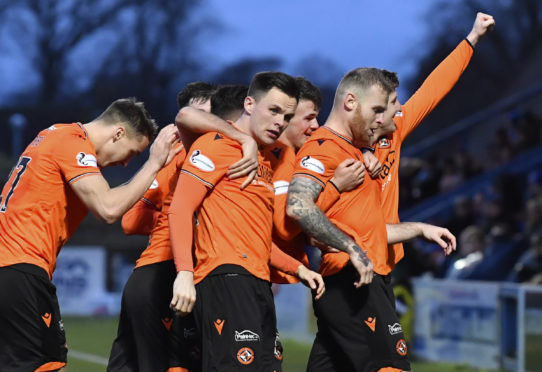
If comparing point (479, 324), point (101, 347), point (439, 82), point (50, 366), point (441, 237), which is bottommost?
point (101, 347)

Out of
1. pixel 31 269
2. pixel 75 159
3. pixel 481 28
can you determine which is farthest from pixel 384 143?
pixel 31 269

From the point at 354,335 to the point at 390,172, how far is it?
1085 mm

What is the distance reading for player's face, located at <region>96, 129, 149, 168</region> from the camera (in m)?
5.57

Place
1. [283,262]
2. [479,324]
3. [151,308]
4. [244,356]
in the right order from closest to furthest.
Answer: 1. [244,356]
2. [283,262]
3. [151,308]
4. [479,324]

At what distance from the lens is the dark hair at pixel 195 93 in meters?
6.34

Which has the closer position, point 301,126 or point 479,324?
point 301,126

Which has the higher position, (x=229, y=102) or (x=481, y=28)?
(x=481, y=28)

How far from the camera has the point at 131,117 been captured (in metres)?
5.59

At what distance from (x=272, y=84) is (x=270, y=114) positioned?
0.57 ft

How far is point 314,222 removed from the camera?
522cm

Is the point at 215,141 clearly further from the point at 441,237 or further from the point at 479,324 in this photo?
the point at 479,324

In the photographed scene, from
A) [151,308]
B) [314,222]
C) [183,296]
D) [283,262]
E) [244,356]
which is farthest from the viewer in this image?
[151,308]

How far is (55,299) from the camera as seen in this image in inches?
213

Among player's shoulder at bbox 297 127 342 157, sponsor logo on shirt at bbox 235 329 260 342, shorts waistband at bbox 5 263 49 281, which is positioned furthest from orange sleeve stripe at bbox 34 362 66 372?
player's shoulder at bbox 297 127 342 157
